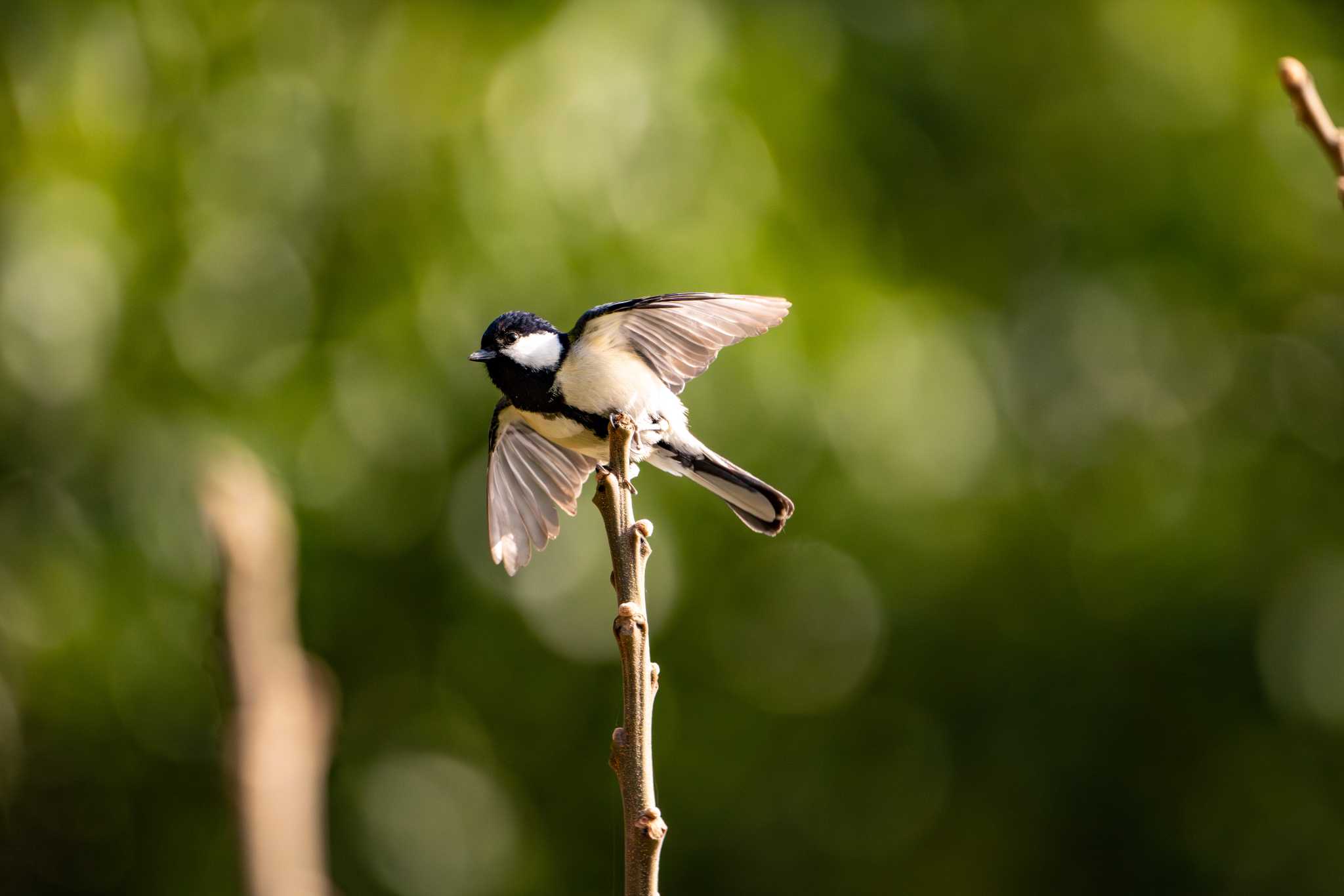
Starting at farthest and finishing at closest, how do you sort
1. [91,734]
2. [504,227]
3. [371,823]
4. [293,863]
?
[371,823], [91,734], [504,227], [293,863]

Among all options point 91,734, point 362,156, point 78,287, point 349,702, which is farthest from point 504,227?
point 91,734

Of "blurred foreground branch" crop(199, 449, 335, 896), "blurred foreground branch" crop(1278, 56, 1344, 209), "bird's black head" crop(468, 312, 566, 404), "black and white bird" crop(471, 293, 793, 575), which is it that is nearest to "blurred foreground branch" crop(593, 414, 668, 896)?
"blurred foreground branch" crop(199, 449, 335, 896)

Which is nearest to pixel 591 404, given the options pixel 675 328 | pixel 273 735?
pixel 675 328

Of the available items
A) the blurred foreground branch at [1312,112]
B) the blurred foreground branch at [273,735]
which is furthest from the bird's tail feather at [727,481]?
the blurred foreground branch at [273,735]

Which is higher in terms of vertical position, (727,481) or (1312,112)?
(727,481)

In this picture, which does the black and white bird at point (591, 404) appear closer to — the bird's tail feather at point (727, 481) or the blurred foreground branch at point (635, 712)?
the bird's tail feather at point (727, 481)

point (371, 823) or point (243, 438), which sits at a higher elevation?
point (243, 438)

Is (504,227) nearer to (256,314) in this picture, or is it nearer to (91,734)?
(256,314)

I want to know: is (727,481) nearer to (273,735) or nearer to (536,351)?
(536,351)

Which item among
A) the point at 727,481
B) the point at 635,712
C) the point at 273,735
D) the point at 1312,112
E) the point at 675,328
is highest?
the point at 675,328
